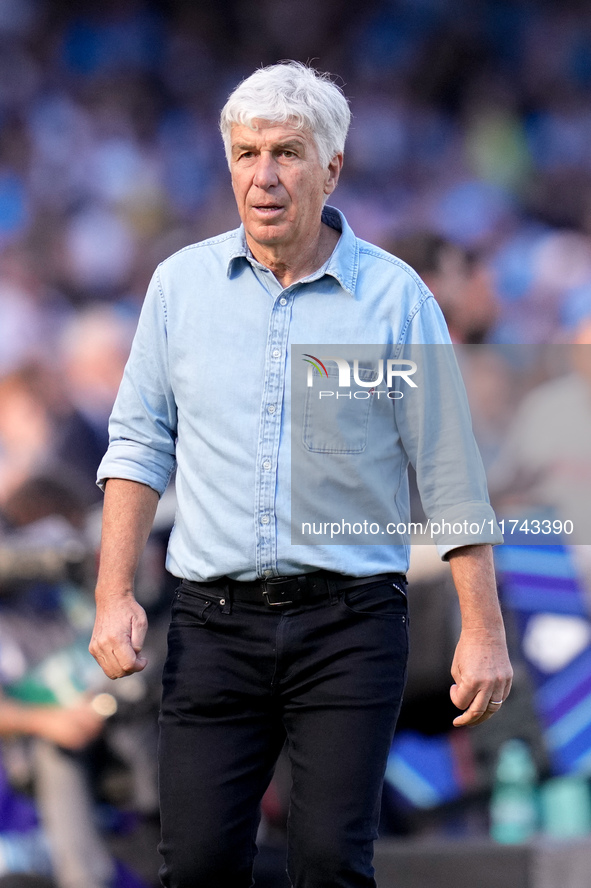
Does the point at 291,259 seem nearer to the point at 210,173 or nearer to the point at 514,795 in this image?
the point at 210,173

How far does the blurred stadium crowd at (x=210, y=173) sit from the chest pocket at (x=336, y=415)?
1.59 meters

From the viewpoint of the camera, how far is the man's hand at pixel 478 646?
68.4 inches

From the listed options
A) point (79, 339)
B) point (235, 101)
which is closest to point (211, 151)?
point (79, 339)

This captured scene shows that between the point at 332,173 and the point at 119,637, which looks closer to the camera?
the point at 119,637

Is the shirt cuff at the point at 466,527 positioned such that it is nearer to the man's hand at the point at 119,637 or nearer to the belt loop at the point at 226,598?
the belt loop at the point at 226,598

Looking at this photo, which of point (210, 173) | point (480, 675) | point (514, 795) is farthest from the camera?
point (210, 173)

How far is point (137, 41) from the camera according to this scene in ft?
11.4

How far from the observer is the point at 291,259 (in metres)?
1.87

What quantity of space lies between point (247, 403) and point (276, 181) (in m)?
0.38

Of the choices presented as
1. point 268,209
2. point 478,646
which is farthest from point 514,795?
point 268,209

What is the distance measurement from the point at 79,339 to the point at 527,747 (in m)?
1.91

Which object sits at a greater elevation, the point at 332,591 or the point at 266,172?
the point at 266,172

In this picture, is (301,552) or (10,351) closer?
(301,552)

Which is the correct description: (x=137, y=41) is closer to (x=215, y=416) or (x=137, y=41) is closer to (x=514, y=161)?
(x=514, y=161)
